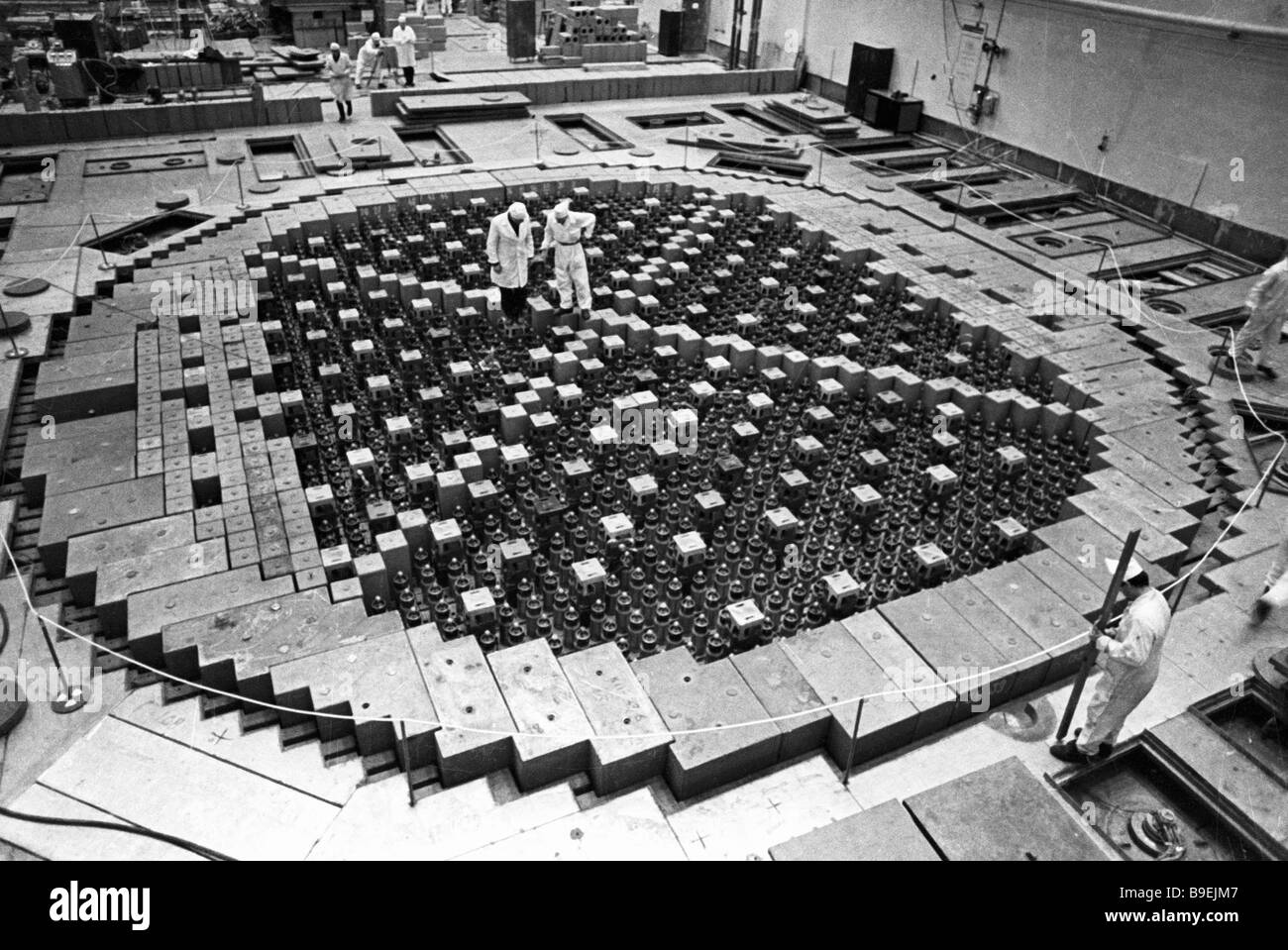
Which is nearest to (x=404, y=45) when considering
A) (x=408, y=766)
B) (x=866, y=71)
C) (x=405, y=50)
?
(x=405, y=50)

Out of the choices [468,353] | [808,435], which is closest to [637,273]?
[468,353]

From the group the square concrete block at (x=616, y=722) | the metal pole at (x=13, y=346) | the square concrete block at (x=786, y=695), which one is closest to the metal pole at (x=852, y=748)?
the square concrete block at (x=786, y=695)

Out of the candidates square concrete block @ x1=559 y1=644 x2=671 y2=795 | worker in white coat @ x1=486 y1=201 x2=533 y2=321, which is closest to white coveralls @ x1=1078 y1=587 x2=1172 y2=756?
square concrete block @ x1=559 y1=644 x2=671 y2=795

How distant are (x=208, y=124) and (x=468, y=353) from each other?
15.4m

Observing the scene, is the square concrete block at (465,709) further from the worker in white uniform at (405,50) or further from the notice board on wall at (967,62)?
the worker in white uniform at (405,50)

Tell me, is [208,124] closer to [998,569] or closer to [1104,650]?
[998,569]

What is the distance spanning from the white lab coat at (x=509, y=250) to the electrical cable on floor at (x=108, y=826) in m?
8.54

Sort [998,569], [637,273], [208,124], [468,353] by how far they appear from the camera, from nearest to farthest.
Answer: [998,569] → [468,353] → [637,273] → [208,124]

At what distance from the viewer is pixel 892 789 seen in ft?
21.6

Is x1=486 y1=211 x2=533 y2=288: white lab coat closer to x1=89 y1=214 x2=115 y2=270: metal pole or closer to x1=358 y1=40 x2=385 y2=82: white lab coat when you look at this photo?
x1=89 y1=214 x2=115 y2=270: metal pole

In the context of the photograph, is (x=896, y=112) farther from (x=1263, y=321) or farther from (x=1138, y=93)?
(x=1263, y=321)

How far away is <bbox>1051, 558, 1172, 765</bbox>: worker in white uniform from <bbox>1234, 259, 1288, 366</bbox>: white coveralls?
6602 millimetres

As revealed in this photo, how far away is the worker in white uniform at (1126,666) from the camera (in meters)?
6.10

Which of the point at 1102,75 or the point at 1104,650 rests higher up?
the point at 1102,75
